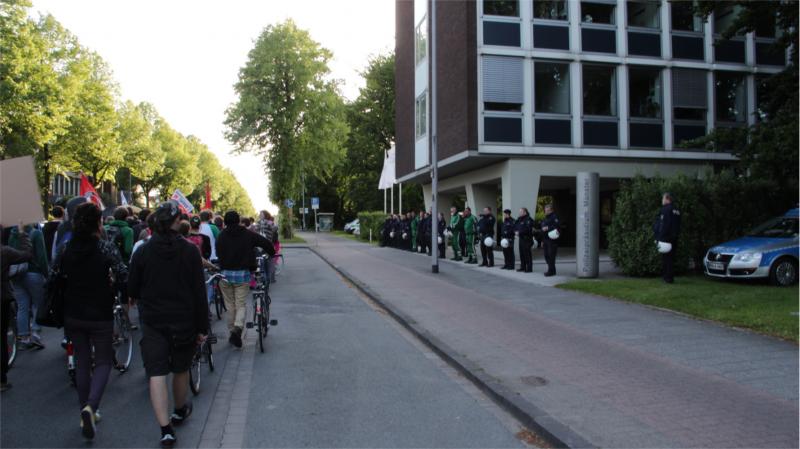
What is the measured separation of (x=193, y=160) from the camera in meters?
78.8

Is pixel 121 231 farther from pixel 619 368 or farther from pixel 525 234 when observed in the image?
pixel 525 234

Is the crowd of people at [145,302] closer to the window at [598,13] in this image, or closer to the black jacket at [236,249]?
the black jacket at [236,249]

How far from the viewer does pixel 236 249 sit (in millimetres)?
7961

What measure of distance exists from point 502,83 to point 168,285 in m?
18.4

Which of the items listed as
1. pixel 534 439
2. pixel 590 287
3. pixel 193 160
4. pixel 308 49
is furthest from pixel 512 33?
pixel 193 160

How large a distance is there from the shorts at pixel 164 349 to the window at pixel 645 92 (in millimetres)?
20874

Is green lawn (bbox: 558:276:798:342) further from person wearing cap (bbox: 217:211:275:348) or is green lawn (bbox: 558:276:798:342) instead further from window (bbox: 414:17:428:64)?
window (bbox: 414:17:428:64)

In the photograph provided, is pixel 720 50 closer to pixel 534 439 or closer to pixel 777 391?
pixel 777 391

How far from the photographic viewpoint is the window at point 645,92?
22.8m

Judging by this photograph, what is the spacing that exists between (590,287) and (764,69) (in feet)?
50.9

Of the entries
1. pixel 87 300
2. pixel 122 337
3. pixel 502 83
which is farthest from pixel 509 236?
pixel 87 300

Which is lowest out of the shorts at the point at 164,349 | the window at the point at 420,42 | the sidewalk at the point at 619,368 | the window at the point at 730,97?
the sidewalk at the point at 619,368

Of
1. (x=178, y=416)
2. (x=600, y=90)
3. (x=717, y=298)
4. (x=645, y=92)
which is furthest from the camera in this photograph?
(x=645, y=92)

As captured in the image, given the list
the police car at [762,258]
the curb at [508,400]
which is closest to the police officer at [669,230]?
the police car at [762,258]
